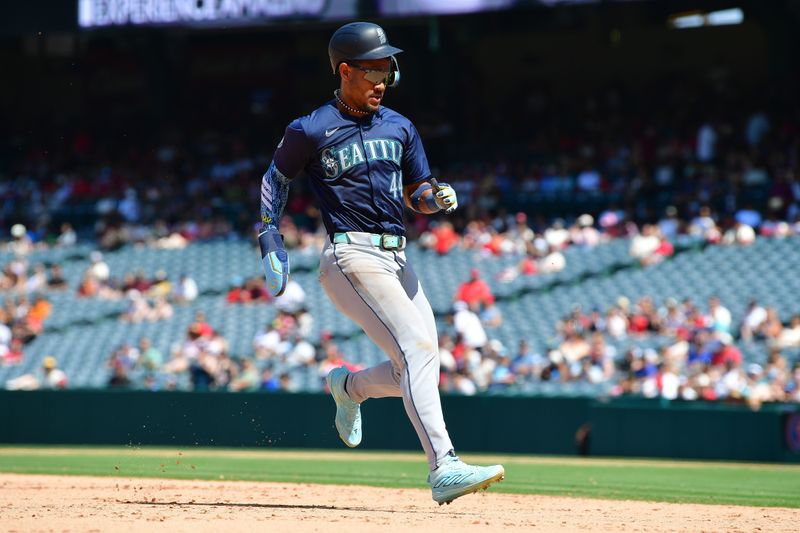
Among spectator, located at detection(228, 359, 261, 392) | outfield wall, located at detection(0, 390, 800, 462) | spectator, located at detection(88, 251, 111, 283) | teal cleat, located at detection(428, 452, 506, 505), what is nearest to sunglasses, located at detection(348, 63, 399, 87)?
teal cleat, located at detection(428, 452, 506, 505)

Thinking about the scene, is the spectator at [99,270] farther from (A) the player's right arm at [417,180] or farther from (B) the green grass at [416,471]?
(A) the player's right arm at [417,180]

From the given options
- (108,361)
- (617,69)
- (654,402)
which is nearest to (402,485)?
(654,402)

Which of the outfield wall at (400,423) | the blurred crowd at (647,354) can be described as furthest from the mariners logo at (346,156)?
the blurred crowd at (647,354)

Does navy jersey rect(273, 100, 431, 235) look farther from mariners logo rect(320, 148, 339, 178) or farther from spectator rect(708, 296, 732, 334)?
spectator rect(708, 296, 732, 334)

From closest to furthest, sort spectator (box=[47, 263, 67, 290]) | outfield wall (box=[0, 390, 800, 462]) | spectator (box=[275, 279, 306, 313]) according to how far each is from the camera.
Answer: outfield wall (box=[0, 390, 800, 462]) < spectator (box=[275, 279, 306, 313]) < spectator (box=[47, 263, 67, 290])

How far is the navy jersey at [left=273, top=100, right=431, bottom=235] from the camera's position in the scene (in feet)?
19.1

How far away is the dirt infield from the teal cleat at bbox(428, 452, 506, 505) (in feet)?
0.52

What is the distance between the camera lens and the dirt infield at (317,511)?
5.54 metres

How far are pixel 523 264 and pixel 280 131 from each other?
28.0ft

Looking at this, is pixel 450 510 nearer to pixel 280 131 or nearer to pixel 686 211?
pixel 686 211

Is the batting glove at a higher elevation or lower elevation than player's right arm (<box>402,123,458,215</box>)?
lower

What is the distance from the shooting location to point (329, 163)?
229 inches

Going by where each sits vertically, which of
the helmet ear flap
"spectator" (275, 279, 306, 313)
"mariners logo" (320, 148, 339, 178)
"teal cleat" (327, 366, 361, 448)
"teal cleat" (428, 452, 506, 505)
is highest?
the helmet ear flap

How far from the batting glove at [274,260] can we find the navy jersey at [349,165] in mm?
Result: 259
